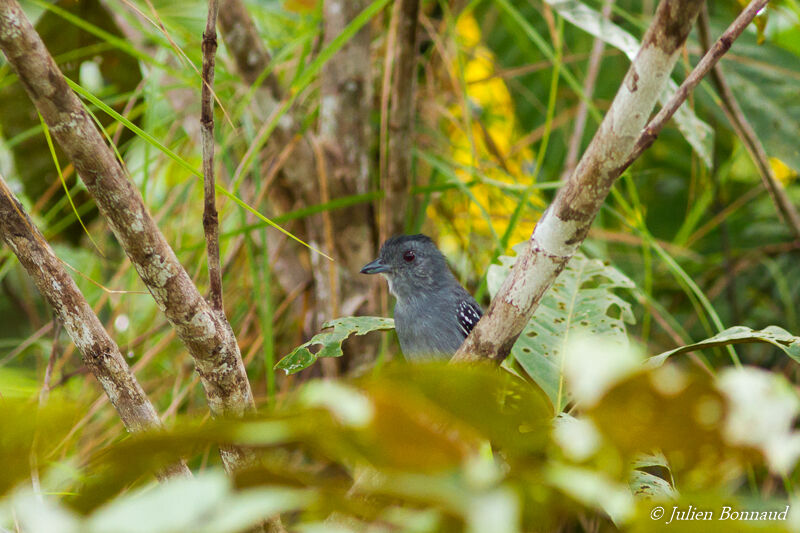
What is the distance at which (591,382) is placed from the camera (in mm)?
569

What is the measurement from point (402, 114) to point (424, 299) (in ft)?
2.92

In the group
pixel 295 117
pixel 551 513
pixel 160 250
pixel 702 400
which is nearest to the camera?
pixel 702 400

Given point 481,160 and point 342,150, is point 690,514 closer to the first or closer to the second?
point 342,150

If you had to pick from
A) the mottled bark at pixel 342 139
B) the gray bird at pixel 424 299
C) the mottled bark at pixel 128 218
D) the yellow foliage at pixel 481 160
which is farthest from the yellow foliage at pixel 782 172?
the mottled bark at pixel 128 218

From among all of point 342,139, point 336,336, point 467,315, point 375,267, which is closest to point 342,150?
point 342,139

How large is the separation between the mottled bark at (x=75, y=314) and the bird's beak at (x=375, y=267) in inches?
60.8

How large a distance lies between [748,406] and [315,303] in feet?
8.98

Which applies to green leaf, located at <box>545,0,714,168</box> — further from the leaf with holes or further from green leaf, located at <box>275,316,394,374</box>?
green leaf, located at <box>275,316,394,374</box>

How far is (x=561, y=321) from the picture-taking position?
2.20 metres

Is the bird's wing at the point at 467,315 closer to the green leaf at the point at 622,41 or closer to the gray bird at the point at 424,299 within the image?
the gray bird at the point at 424,299

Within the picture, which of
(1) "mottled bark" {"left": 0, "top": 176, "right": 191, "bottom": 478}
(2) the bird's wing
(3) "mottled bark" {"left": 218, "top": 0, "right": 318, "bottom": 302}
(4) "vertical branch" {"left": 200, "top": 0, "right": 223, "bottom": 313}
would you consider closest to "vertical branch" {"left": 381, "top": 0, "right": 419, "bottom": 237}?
(3) "mottled bark" {"left": 218, "top": 0, "right": 318, "bottom": 302}

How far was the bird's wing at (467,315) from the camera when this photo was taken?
3.19 m

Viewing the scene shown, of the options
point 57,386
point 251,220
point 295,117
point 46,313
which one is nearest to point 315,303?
point 251,220

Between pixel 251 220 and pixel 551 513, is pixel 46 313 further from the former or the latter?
pixel 551 513
